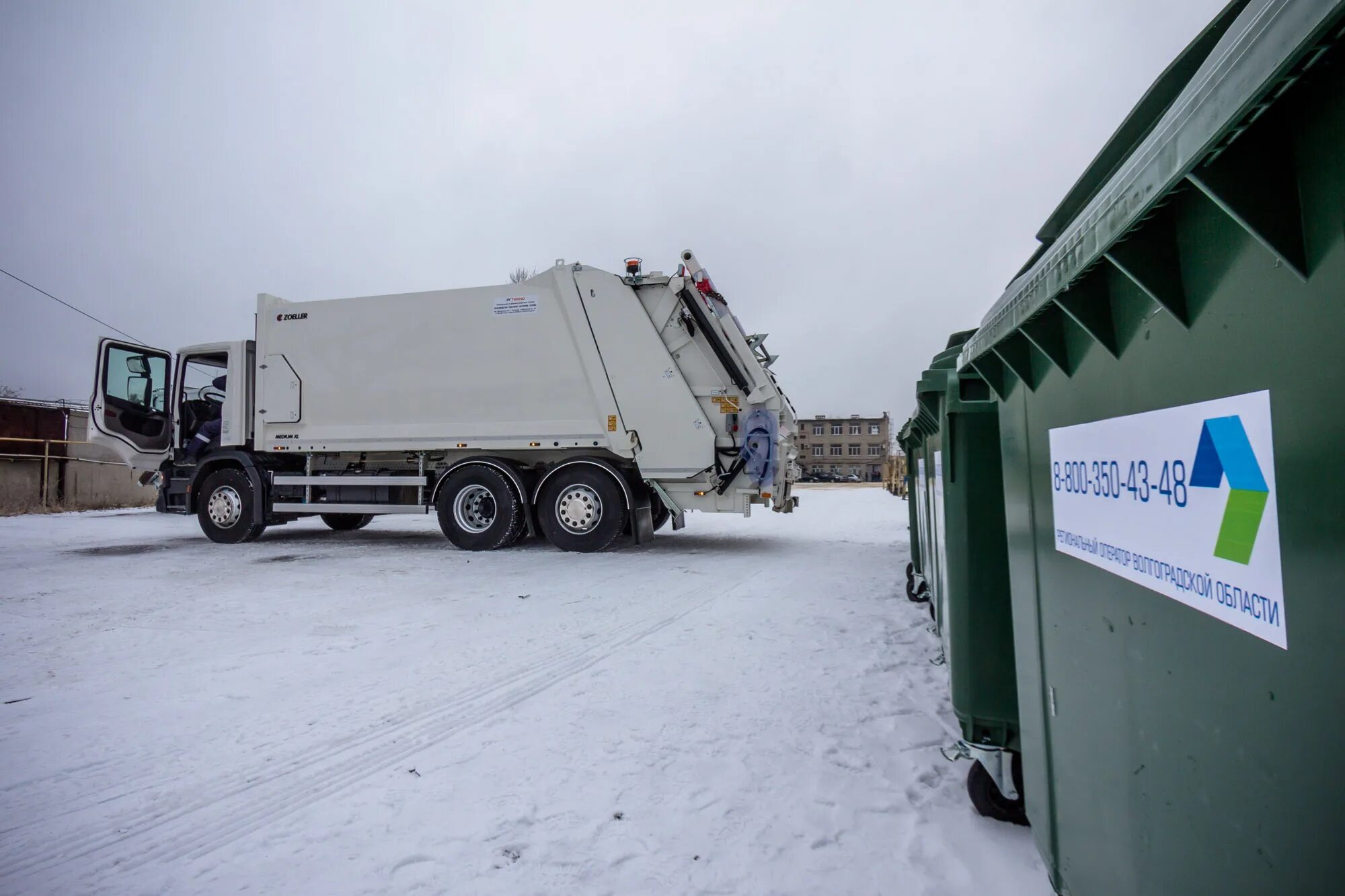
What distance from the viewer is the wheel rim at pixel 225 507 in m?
9.62

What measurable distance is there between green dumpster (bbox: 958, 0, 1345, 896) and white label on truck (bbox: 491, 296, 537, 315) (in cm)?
740

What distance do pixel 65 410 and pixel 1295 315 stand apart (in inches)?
1071

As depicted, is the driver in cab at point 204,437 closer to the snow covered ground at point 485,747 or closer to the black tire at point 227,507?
the black tire at point 227,507

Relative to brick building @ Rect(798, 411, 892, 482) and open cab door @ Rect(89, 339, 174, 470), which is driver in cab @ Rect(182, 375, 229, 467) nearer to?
open cab door @ Rect(89, 339, 174, 470)

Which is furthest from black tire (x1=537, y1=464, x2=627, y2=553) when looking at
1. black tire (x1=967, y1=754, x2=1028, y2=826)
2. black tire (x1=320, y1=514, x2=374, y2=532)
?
black tire (x1=967, y1=754, x2=1028, y2=826)

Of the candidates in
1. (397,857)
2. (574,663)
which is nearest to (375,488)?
(574,663)

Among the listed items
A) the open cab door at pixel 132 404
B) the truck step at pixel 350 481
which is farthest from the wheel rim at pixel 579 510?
the open cab door at pixel 132 404

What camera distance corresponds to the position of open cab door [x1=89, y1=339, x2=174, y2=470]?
10.0 meters

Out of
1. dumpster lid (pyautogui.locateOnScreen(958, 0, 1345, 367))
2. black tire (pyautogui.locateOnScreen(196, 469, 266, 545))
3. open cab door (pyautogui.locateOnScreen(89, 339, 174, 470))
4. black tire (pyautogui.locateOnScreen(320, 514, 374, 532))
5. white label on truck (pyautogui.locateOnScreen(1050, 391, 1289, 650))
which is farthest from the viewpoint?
black tire (pyautogui.locateOnScreen(320, 514, 374, 532))

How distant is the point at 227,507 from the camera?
966 cm

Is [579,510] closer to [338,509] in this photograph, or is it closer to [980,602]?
[338,509]

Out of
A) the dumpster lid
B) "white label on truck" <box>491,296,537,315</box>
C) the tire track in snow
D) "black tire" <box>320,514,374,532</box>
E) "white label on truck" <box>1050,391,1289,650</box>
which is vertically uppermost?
"white label on truck" <box>491,296,537,315</box>

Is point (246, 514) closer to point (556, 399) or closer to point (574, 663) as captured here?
point (556, 399)

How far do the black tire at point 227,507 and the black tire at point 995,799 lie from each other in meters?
9.92
